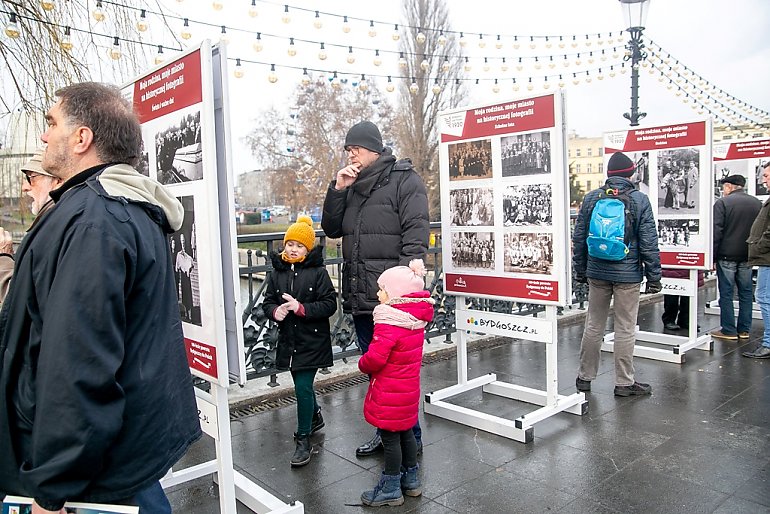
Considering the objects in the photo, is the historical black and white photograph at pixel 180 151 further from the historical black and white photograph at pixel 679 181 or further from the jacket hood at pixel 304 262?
the historical black and white photograph at pixel 679 181

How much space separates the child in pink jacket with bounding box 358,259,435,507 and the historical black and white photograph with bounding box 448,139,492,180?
1.54m

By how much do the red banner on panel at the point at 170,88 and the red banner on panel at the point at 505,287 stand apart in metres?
2.76

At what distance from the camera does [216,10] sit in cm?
745

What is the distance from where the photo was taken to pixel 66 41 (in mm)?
5523

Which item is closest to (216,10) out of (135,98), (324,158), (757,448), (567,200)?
(135,98)

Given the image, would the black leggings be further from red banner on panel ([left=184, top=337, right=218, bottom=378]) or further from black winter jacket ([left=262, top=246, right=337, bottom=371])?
red banner on panel ([left=184, top=337, right=218, bottom=378])

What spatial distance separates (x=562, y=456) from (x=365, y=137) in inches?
97.7

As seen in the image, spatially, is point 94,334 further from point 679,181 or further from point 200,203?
point 679,181

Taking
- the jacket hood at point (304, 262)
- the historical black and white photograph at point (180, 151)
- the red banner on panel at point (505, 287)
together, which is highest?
the historical black and white photograph at point (180, 151)

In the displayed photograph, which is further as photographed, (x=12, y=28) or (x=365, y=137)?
(x=12, y=28)

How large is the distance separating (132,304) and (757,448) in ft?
13.7

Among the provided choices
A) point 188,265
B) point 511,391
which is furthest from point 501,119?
point 188,265

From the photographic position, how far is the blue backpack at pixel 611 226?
5176 mm

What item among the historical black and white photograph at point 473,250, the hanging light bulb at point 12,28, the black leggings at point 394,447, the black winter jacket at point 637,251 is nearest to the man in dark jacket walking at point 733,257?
the black winter jacket at point 637,251
